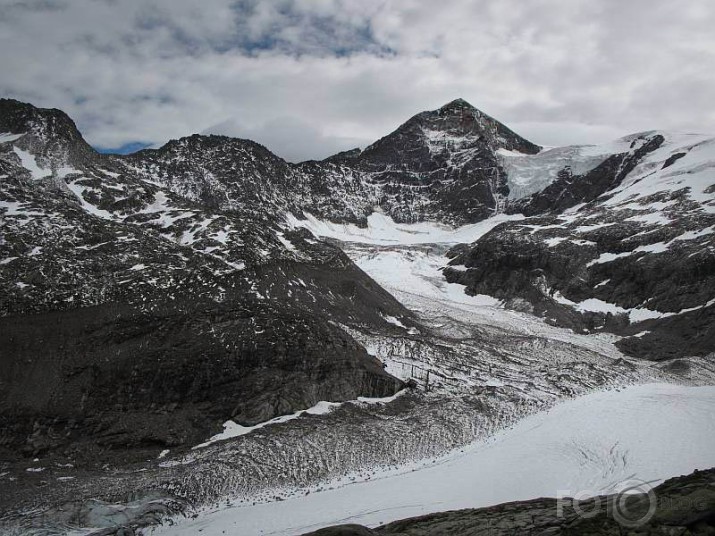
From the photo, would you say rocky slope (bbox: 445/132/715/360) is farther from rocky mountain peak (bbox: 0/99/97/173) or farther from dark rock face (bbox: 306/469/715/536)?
rocky mountain peak (bbox: 0/99/97/173)

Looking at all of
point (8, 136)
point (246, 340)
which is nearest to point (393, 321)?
point (246, 340)

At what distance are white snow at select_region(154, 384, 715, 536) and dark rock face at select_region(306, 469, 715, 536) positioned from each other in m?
7.00

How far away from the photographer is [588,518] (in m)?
16.2

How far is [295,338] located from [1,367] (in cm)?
1973

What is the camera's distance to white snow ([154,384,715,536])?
26438 millimetres

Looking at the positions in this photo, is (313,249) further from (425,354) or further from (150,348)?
(150,348)

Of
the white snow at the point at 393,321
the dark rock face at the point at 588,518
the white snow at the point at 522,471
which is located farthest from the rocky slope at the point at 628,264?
the dark rock face at the point at 588,518

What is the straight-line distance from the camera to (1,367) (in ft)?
121

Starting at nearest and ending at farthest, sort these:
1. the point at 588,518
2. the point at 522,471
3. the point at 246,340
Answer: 1. the point at 588,518
2. the point at 522,471
3. the point at 246,340

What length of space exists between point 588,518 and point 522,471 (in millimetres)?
15507

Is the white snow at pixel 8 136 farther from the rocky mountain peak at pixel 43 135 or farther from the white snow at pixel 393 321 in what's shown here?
the white snow at pixel 393 321

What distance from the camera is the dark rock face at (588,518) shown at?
14016 millimetres

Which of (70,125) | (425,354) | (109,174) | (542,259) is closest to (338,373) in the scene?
(425,354)

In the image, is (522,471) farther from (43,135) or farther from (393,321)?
(43,135)
